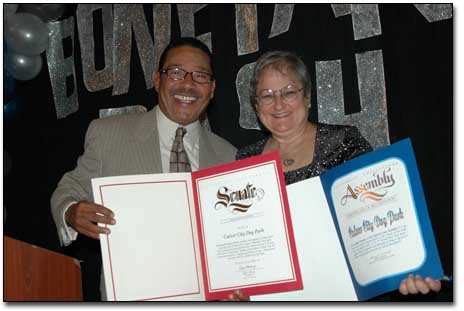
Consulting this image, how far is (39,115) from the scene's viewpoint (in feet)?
11.9

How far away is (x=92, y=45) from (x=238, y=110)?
100 centimetres

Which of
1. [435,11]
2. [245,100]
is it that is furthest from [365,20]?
[245,100]

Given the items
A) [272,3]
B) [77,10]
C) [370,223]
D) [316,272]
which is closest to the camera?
[370,223]

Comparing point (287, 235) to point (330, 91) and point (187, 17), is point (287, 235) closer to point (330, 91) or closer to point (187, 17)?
point (330, 91)

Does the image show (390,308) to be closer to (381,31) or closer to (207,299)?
(207,299)

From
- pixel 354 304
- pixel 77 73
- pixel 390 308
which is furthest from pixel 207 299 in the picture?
pixel 77 73

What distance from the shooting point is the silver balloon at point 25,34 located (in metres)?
2.95

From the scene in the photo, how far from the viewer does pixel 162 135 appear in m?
2.66

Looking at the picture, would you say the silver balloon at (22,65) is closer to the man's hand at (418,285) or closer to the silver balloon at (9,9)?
the silver balloon at (9,9)

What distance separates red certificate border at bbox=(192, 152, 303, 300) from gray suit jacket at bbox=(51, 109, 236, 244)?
366 millimetres

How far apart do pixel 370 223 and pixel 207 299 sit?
678 mm

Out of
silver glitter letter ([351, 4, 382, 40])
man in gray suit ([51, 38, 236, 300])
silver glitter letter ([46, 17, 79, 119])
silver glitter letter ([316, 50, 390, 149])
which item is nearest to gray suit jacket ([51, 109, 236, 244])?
man in gray suit ([51, 38, 236, 300])

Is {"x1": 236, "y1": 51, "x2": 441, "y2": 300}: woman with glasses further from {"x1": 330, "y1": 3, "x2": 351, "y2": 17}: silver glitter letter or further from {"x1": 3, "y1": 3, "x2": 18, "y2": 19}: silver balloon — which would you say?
{"x1": 3, "y1": 3, "x2": 18, "y2": 19}: silver balloon

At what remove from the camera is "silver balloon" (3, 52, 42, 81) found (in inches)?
124
